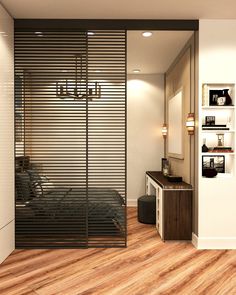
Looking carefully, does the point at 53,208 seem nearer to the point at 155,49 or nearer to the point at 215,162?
the point at 215,162

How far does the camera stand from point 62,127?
12.9 feet

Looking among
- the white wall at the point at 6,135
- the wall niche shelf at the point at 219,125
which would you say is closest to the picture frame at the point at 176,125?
the wall niche shelf at the point at 219,125

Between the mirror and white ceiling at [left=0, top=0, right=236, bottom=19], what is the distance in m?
1.34

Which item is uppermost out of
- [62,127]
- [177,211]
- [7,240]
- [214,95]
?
[214,95]

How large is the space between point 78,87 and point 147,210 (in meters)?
2.33

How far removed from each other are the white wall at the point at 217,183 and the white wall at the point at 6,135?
7.48ft

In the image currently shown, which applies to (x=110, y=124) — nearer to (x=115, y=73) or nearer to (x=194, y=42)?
(x=115, y=73)

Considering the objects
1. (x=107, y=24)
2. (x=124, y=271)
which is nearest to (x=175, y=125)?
(x=107, y=24)

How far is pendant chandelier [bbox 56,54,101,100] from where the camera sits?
3.85 meters

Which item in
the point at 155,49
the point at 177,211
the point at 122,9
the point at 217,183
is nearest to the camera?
the point at 122,9

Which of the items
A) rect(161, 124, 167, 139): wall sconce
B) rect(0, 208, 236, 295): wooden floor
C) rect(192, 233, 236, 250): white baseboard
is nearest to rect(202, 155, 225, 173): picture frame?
rect(192, 233, 236, 250): white baseboard

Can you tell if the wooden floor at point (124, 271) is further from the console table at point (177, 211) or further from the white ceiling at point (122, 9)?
the white ceiling at point (122, 9)

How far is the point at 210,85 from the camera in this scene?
394 cm

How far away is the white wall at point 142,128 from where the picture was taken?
652cm
